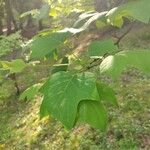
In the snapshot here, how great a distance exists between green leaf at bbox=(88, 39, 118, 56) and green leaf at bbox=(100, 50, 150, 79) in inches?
6.9

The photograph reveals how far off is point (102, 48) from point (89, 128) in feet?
24.2

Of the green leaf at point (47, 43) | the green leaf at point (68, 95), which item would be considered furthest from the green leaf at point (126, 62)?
the green leaf at point (47, 43)

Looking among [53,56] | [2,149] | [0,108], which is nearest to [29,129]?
[2,149]

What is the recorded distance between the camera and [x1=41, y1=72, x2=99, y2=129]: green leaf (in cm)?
64

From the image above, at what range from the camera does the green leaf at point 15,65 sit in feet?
2.92

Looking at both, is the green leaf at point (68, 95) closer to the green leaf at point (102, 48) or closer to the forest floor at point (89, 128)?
the green leaf at point (102, 48)

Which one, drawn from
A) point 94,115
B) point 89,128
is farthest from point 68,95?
point 89,128

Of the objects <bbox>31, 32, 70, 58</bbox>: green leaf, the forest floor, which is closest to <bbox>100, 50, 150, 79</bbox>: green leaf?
<bbox>31, 32, 70, 58</bbox>: green leaf

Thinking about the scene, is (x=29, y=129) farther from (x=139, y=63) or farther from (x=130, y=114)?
(x=139, y=63)

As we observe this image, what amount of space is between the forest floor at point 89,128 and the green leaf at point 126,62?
5.39 m

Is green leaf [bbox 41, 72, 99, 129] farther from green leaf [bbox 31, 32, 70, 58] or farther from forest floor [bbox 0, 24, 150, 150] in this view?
forest floor [bbox 0, 24, 150, 150]

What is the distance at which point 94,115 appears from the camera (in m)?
0.75

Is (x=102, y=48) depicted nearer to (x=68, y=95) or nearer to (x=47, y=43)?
(x=47, y=43)

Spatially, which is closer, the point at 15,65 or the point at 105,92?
the point at 105,92
